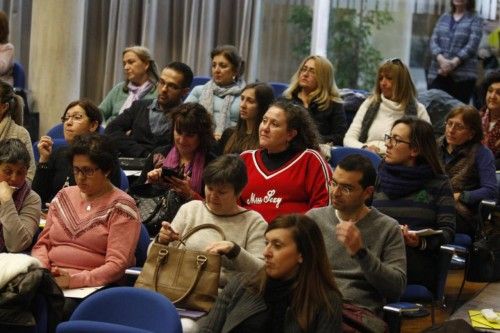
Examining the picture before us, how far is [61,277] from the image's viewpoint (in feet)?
15.2

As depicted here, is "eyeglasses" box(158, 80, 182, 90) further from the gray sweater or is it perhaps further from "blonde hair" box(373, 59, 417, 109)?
the gray sweater

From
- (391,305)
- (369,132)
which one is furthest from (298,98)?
(391,305)

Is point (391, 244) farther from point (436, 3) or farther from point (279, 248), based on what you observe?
point (436, 3)

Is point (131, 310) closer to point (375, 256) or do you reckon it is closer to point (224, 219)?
point (224, 219)

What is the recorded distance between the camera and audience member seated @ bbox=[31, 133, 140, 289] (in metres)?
4.69

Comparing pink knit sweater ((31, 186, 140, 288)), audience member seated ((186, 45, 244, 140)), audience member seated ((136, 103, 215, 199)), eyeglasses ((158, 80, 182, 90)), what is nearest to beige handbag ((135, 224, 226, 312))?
pink knit sweater ((31, 186, 140, 288))

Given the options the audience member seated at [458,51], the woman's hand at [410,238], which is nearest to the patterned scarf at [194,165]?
the woman's hand at [410,238]

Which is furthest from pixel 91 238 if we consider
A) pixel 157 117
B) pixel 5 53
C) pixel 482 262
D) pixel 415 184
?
pixel 5 53

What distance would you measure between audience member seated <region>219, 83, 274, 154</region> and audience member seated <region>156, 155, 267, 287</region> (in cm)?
118

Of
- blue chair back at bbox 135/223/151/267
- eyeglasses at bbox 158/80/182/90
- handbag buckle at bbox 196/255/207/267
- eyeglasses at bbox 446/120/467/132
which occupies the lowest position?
blue chair back at bbox 135/223/151/267

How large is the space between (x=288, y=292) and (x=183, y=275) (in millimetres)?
645

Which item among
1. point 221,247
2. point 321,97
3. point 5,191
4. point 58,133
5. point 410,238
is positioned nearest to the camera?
point 221,247

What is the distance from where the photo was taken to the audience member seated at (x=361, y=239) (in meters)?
4.29

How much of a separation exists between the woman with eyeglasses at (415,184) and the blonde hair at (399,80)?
5.27 feet
